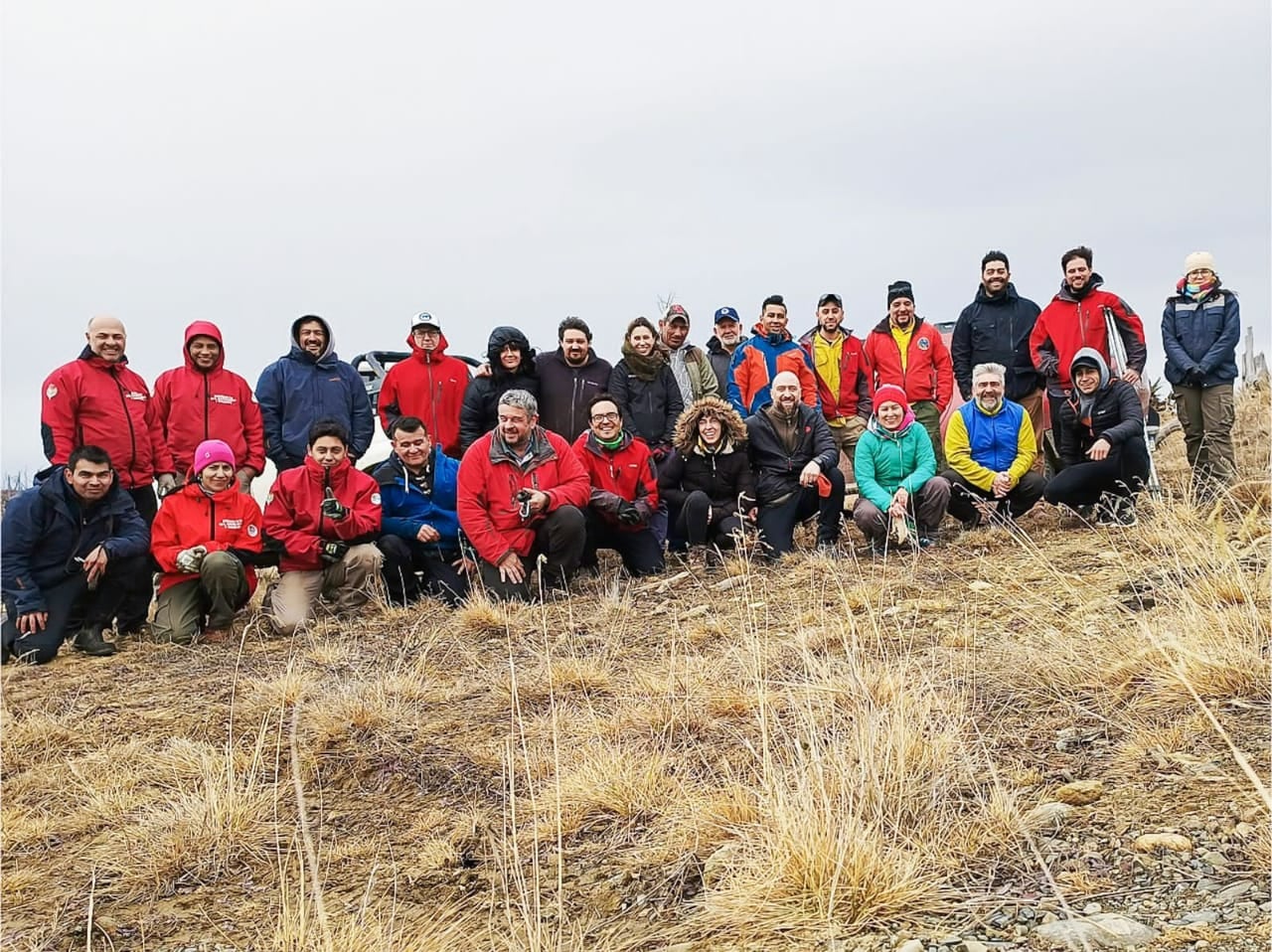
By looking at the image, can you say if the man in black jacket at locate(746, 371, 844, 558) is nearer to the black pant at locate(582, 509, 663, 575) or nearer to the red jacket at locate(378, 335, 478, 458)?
the black pant at locate(582, 509, 663, 575)

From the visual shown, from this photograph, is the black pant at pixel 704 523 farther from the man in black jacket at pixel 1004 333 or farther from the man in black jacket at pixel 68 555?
the man in black jacket at pixel 68 555

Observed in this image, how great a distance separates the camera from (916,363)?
8531mm

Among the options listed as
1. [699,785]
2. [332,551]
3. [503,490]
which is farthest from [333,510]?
[699,785]

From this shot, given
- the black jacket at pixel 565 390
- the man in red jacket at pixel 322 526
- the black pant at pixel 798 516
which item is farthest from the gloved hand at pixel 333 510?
the black pant at pixel 798 516

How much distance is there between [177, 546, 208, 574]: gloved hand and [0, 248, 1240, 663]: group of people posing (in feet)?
0.05

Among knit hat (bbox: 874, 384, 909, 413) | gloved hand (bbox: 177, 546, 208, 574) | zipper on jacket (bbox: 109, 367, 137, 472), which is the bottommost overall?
gloved hand (bbox: 177, 546, 208, 574)

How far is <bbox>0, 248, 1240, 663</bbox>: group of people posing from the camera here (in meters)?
6.93

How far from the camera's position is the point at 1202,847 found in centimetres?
241

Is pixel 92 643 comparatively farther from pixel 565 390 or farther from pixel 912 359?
pixel 912 359

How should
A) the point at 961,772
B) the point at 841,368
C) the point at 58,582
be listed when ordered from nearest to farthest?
the point at 961,772
the point at 58,582
the point at 841,368

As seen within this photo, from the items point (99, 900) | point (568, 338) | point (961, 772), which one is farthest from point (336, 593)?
point (961, 772)

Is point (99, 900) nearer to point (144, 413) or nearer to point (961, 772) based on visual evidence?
point (961, 772)

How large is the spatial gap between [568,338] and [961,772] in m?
5.86

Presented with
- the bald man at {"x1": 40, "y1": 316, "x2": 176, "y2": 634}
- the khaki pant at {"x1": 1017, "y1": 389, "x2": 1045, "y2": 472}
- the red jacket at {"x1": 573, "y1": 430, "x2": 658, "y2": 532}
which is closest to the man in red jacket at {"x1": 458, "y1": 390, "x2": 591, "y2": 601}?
the red jacket at {"x1": 573, "y1": 430, "x2": 658, "y2": 532}
